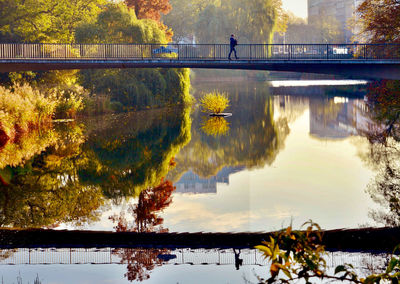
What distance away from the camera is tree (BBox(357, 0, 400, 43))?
49.1 m

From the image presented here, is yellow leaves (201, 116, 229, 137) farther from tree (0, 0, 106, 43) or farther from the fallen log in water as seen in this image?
the fallen log in water

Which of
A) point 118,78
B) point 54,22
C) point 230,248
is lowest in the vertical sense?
point 230,248

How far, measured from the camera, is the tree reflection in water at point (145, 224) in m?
14.8

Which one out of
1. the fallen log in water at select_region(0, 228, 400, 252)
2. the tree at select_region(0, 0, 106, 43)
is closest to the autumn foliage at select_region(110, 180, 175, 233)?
the fallen log in water at select_region(0, 228, 400, 252)

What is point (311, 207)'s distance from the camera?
2159cm

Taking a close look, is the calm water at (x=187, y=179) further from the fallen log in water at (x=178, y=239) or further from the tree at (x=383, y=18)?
the tree at (x=383, y=18)

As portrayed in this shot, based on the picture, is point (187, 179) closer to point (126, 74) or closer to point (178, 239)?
point (178, 239)

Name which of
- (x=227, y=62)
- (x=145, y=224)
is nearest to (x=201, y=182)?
(x=145, y=224)

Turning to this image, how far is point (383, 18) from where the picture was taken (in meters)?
49.6

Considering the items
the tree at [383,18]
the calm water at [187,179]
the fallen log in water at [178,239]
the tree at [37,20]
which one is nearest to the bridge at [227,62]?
the tree at [383,18]

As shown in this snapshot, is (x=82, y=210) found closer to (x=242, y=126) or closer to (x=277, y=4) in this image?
(x=242, y=126)

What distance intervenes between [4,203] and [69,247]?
7111 millimetres

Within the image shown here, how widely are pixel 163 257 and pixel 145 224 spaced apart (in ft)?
12.9

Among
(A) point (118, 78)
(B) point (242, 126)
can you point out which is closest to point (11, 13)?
(A) point (118, 78)
